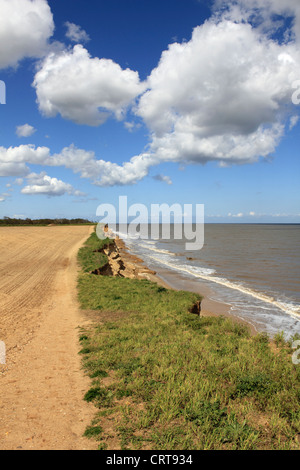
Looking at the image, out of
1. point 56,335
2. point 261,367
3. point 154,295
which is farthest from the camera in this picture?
point 154,295

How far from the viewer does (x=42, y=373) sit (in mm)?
6688

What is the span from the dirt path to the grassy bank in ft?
1.16

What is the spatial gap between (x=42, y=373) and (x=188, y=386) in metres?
3.50

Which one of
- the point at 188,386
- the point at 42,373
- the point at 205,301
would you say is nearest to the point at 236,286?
the point at 205,301

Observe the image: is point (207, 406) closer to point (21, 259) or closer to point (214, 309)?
point (214, 309)

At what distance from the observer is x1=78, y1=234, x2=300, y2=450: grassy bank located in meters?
4.46

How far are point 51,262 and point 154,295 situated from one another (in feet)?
44.5

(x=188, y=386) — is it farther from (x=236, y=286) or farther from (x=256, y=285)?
(x=256, y=285)

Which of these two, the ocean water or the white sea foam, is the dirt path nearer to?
the ocean water

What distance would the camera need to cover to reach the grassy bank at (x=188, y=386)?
446 centimetres

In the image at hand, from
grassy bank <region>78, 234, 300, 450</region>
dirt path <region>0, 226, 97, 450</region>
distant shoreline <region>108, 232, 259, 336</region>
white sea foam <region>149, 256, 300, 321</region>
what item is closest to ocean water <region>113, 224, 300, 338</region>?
white sea foam <region>149, 256, 300, 321</region>

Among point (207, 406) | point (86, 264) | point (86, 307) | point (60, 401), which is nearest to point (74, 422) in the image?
point (60, 401)

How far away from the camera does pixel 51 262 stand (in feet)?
78.7
